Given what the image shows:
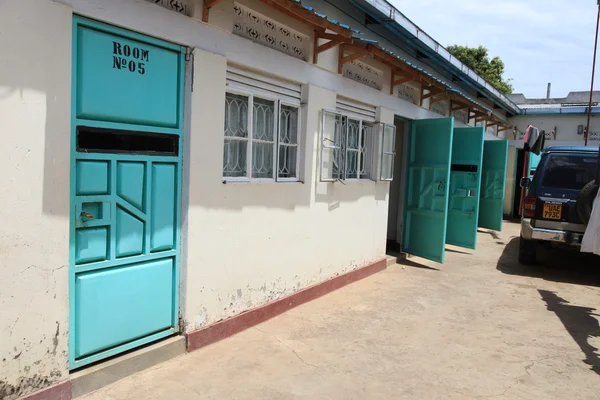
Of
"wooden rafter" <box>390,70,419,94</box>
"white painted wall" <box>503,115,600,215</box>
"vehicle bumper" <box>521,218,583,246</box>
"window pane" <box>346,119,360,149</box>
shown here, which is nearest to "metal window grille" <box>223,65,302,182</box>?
"window pane" <box>346,119,360,149</box>

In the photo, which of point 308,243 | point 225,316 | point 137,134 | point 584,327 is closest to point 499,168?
point 584,327

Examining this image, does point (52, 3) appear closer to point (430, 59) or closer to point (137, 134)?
point (137, 134)

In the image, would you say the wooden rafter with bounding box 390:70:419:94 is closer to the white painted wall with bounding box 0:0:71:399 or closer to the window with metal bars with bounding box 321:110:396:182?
the window with metal bars with bounding box 321:110:396:182

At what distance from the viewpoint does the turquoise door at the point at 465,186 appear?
8398mm

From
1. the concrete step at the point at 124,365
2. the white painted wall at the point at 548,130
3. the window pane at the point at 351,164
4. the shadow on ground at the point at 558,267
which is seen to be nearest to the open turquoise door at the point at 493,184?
the shadow on ground at the point at 558,267

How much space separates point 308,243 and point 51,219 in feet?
9.74

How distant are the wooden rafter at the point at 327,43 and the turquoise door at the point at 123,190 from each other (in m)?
1.92

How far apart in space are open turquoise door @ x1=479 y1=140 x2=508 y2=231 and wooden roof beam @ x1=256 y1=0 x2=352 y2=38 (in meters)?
6.83

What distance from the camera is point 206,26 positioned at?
375 centimetres

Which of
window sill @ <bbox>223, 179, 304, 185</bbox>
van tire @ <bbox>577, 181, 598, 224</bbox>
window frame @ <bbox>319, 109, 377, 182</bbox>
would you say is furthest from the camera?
van tire @ <bbox>577, 181, 598, 224</bbox>

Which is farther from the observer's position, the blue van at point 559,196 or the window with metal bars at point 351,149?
the blue van at point 559,196

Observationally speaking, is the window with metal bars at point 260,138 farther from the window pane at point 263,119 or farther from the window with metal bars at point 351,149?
the window with metal bars at point 351,149

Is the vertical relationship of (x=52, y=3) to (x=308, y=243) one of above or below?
above

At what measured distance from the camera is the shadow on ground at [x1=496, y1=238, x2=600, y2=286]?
7.35 meters
